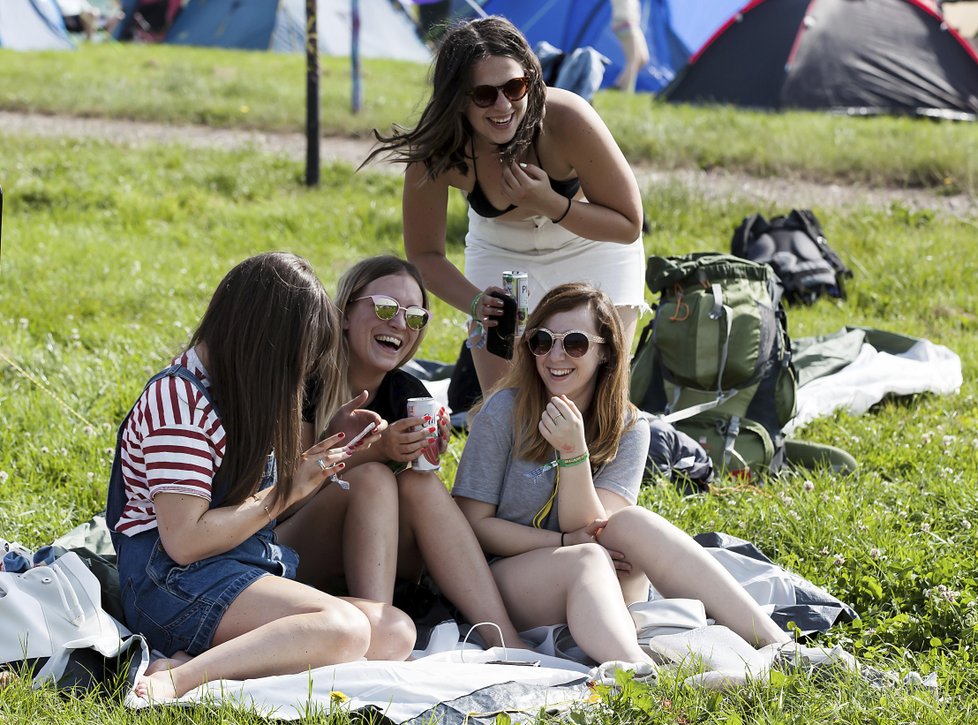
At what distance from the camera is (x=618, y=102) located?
12.4m

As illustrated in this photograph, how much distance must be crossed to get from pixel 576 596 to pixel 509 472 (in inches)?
19.0

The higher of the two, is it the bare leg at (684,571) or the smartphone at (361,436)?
the smartphone at (361,436)

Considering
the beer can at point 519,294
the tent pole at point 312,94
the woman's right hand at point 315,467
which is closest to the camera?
the woman's right hand at point 315,467

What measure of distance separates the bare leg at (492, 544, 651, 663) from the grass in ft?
21.8

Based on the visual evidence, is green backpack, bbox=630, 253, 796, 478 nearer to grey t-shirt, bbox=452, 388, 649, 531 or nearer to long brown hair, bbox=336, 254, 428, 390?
grey t-shirt, bbox=452, 388, 649, 531

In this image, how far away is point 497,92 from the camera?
11.5 feet

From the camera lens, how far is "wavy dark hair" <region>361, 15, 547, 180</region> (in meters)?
3.52

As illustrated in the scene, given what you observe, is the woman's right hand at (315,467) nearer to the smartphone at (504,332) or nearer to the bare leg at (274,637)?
the bare leg at (274,637)

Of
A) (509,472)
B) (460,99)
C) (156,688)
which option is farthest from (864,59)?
(156,688)

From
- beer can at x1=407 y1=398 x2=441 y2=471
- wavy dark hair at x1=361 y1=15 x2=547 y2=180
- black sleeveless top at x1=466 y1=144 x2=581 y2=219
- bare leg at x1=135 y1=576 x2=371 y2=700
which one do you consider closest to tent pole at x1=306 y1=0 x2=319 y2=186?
black sleeveless top at x1=466 y1=144 x2=581 y2=219

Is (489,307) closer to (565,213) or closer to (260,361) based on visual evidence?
(565,213)

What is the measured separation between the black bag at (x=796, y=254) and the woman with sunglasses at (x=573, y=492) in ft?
11.3

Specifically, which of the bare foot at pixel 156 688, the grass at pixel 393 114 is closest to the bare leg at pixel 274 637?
the bare foot at pixel 156 688

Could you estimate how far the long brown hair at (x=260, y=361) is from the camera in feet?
9.21
